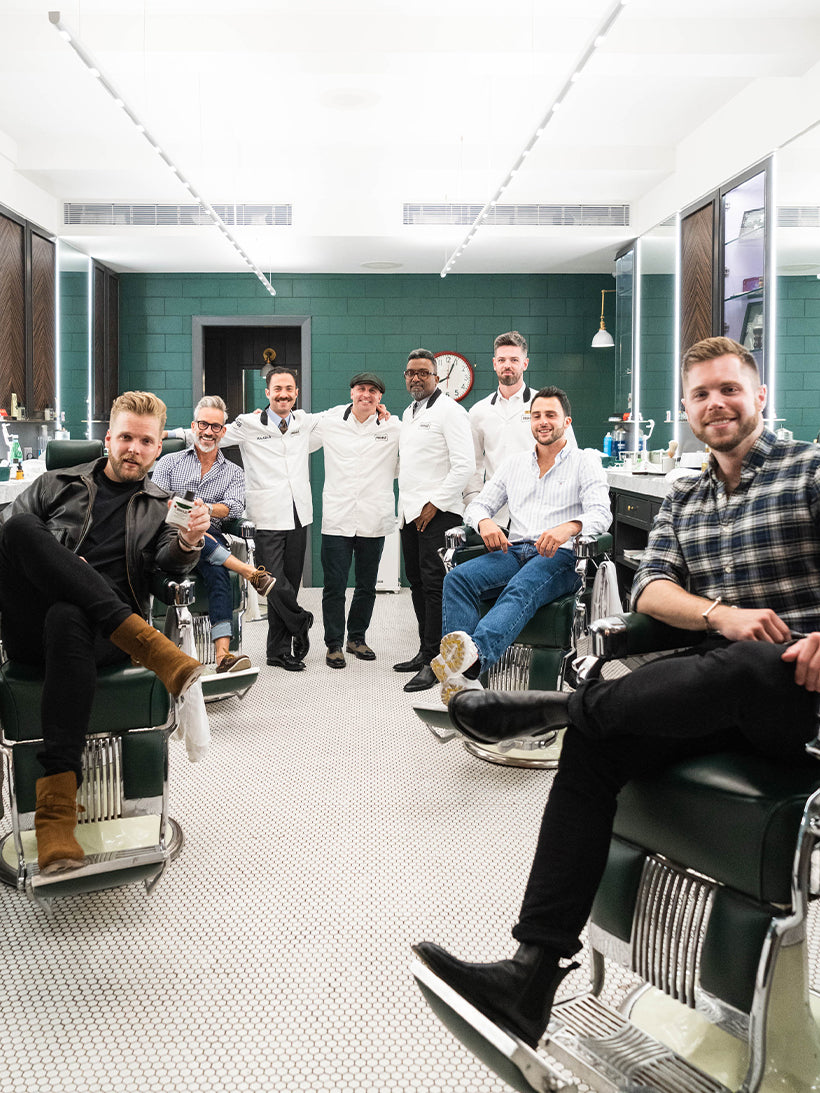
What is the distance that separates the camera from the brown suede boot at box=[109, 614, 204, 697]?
234cm

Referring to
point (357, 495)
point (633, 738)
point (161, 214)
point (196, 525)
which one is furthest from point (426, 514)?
point (161, 214)

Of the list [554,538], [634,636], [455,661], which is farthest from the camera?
[554,538]

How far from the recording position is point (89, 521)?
2.67 metres

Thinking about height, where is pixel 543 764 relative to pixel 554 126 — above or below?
below

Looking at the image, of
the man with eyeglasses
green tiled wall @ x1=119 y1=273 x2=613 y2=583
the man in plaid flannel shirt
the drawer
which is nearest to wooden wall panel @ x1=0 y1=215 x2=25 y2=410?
green tiled wall @ x1=119 y1=273 x2=613 y2=583

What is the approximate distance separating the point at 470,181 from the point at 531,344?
5.23 feet

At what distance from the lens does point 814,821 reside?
1439mm

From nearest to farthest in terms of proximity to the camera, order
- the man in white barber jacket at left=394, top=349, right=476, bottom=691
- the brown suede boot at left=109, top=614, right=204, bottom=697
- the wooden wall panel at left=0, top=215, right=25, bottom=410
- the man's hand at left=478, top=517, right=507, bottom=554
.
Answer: the brown suede boot at left=109, top=614, right=204, bottom=697 < the man's hand at left=478, top=517, right=507, bottom=554 < the man in white barber jacket at left=394, top=349, right=476, bottom=691 < the wooden wall panel at left=0, top=215, right=25, bottom=410

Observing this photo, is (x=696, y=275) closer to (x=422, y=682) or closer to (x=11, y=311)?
(x=422, y=682)

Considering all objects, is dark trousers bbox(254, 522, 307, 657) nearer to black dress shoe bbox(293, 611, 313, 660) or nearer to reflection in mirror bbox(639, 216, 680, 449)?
black dress shoe bbox(293, 611, 313, 660)

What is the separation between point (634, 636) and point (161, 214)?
6054 mm

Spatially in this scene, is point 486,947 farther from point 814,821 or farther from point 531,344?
point 531,344

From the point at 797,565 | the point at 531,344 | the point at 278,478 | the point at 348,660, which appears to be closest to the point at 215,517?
the point at 278,478

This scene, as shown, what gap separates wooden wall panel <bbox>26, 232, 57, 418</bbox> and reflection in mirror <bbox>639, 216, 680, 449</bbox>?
4249 millimetres
